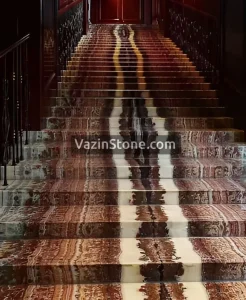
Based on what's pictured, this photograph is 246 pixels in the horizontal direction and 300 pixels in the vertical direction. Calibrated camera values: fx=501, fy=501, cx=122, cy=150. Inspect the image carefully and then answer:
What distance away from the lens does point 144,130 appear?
4316mm

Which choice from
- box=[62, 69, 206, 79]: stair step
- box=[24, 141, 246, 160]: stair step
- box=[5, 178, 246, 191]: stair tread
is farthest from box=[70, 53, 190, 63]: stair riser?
box=[5, 178, 246, 191]: stair tread

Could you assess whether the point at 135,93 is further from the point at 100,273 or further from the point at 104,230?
the point at 100,273

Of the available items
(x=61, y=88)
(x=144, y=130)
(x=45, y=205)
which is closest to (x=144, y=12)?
(x=61, y=88)

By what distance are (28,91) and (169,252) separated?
1.98m

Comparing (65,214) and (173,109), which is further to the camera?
(173,109)

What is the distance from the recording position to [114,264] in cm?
269

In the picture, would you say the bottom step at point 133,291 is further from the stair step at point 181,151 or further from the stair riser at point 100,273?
the stair step at point 181,151

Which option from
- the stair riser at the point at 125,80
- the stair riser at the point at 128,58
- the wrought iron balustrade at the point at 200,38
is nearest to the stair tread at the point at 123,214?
the wrought iron balustrade at the point at 200,38

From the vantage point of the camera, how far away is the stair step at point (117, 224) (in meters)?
3.04

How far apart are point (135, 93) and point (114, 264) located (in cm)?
273

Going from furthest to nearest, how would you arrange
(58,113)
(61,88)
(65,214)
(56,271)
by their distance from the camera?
1. (61,88)
2. (58,113)
3. (65,214)
4. (56,271)

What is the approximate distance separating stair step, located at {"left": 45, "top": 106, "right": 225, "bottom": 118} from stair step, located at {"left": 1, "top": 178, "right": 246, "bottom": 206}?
48.3 inches

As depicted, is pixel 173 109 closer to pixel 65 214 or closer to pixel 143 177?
pixel 143 177

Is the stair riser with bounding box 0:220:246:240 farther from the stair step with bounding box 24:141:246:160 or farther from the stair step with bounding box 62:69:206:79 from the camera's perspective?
the stair step with bounding box 62:69:206:79
